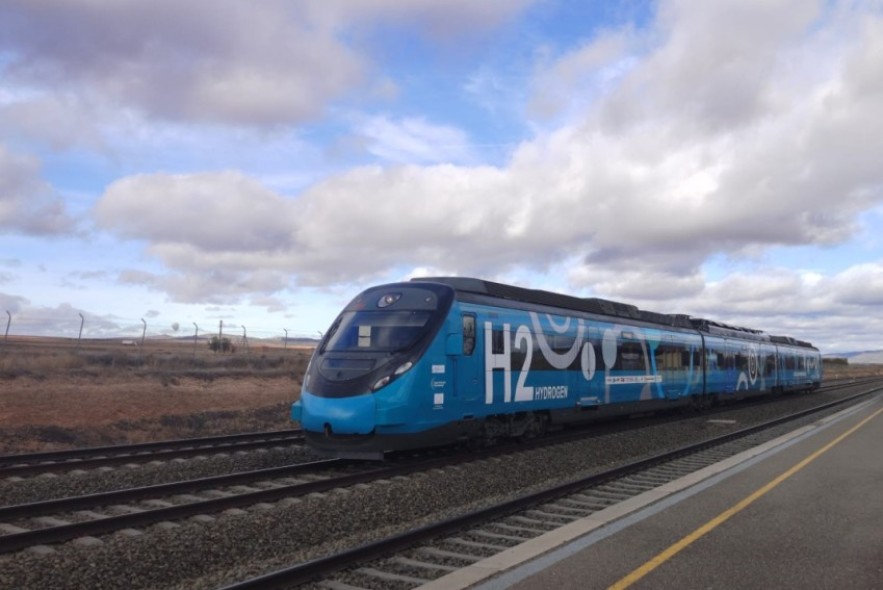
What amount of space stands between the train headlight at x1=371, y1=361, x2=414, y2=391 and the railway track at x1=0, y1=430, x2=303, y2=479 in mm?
4395

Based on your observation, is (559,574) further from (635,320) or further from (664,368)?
(664,368)

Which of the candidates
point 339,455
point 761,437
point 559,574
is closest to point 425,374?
point 339,455

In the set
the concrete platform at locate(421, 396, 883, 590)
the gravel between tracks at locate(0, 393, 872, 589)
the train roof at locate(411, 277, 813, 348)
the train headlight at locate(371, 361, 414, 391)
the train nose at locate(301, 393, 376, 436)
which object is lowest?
the gravel between tracks at locate(0, 393, 872, 589)

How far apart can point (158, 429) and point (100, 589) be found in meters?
15.1

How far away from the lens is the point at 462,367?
13297 mm

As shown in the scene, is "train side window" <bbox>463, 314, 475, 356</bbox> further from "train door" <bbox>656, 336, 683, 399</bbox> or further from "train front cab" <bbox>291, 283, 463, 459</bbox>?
"train door" <bbox>656, 336, 683, 399</bbox>

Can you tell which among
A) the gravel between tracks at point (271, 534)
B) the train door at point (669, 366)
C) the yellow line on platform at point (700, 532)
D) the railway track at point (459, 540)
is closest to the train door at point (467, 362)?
the gravel between tracks at point (271, 534)

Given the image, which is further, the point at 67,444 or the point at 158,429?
the point at 158,429

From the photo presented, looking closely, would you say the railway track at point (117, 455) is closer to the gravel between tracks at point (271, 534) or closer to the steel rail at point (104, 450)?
the steel rail at point (104, 450)

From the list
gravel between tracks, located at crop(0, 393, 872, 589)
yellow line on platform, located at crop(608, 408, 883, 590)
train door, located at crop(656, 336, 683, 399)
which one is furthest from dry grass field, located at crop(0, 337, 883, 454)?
yellow line on platform, located at crop(608, 408, 883, 590)

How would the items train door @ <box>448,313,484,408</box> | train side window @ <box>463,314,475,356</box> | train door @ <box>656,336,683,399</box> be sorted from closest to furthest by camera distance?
train door @ <box>448,313,484,408</box> < train side window @ <box>463,314,475,356</box> < train door @ <box>656,336,683,399</box>

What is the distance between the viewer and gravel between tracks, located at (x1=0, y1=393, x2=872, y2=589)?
661cm

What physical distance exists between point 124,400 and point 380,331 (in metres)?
13.9

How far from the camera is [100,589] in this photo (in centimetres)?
633
